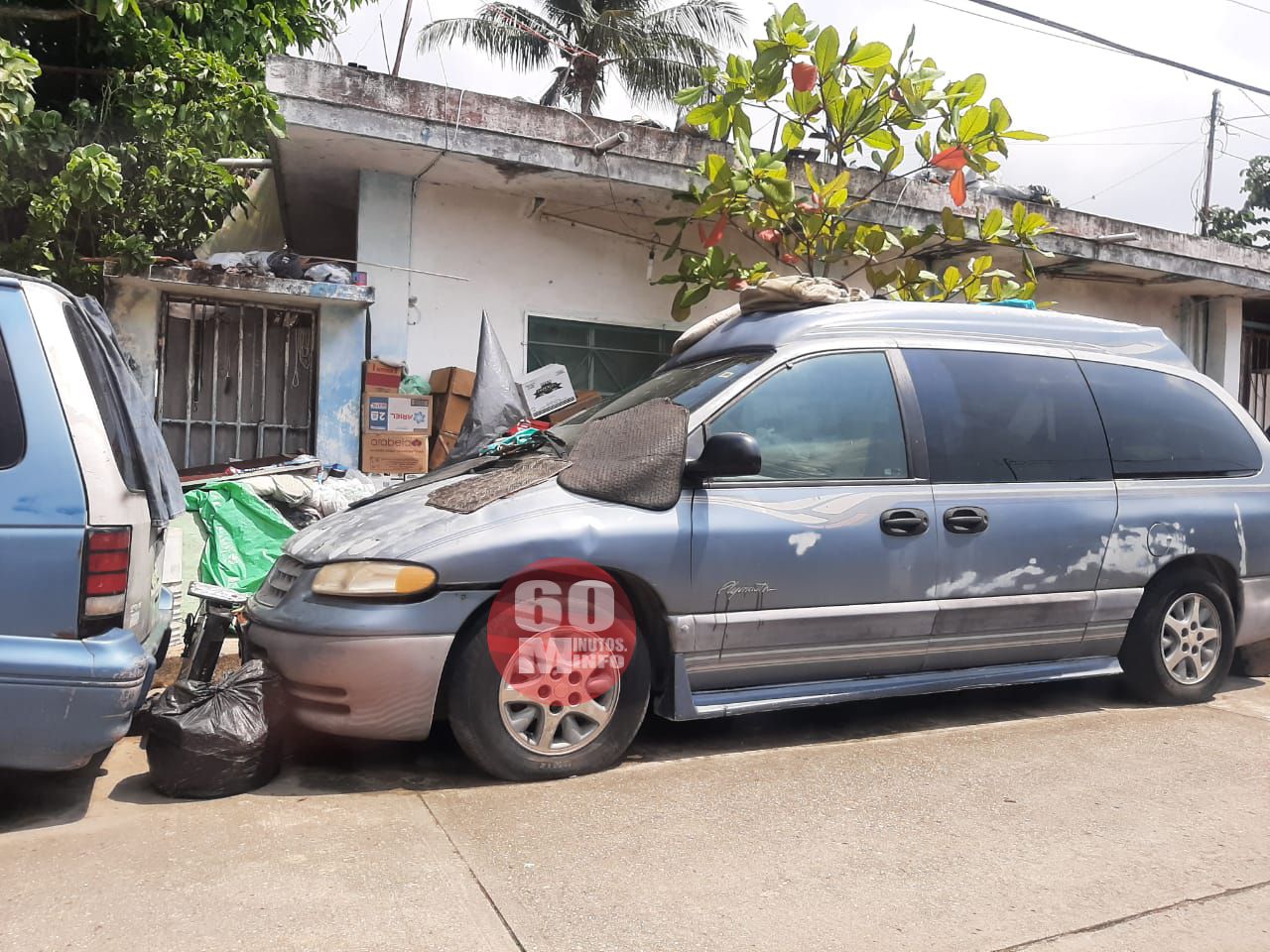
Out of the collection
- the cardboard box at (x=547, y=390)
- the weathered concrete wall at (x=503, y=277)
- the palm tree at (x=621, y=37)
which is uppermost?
the palm tree at (x=621, y=37)

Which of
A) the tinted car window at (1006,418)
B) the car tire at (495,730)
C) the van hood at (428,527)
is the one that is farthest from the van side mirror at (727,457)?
the tinted car window at (1006,418)

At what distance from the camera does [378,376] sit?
8.06 m

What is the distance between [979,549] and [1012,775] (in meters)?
0.95

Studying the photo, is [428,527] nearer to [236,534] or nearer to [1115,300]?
[236,534]

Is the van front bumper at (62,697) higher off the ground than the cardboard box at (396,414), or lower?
lower

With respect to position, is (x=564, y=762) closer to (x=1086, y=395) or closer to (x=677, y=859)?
(x=677, y=859)

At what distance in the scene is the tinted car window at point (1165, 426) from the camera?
485 cm

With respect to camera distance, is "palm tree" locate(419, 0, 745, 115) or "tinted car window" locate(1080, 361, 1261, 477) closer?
"tinted car window" locate(1080, 361, 1261, 477)

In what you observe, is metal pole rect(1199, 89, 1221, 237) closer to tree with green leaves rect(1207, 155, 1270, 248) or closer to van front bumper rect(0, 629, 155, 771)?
tree with green leaves rect(1207, 155, 1270, 248)

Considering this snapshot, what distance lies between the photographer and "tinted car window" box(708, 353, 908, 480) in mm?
4078

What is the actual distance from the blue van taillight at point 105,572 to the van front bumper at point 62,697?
3.2 inches

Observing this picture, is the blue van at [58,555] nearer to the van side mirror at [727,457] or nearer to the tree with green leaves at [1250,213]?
the van side mirror at [727,457]

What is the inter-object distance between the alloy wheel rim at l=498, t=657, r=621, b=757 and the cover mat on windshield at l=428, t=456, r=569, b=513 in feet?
1.93

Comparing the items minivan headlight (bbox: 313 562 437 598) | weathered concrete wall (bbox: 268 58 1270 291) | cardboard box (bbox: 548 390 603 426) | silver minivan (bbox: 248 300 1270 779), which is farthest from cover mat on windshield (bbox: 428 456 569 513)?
cardboard box (bbox: 548 390 603 426)
